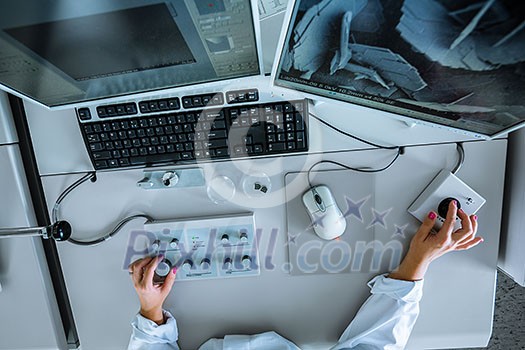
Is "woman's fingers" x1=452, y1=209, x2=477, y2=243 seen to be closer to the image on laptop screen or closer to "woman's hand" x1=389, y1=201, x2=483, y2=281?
"woman's hand" x1=389, y1=201, x2=483, y2=281

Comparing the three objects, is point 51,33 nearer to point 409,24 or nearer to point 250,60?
point 250,60

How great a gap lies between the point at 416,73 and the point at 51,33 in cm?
46

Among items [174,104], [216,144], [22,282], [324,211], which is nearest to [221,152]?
[216,144]

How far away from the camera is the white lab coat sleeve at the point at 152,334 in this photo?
0.76 meters

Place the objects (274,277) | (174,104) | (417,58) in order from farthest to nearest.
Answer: (274,277), (174,104), (417,58)

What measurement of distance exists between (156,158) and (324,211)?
0.34 meters

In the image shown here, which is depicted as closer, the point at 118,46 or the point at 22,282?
the point at 118,46

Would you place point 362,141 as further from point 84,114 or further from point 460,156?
point 84,114

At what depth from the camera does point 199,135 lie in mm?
712

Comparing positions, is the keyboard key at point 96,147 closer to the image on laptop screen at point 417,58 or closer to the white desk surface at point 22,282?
the white desk surface at point 22,282

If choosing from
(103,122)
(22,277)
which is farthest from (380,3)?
(22,277)

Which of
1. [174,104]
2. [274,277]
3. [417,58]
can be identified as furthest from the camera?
[274,277]

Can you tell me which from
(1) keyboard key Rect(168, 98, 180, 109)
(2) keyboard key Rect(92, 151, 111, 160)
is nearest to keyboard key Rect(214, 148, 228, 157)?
(1) keyboard key Rect(168, 98, 180, 109)

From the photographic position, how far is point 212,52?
0.55 metres
